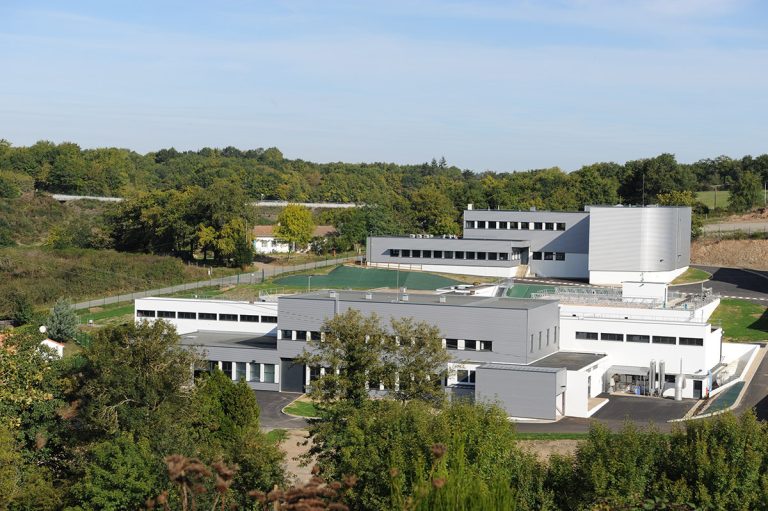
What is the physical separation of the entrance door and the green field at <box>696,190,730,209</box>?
247 feet

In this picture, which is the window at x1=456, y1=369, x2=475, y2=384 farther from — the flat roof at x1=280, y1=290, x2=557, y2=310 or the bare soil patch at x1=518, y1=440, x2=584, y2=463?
the bare soil patch at x1=518, y1=440, x2=584, y2=463

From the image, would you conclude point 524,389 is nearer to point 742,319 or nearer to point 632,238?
point 742,319

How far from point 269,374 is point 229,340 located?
3.90 metres

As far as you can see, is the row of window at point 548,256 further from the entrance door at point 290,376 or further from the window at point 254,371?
the window at point 254,371

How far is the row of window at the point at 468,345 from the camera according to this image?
40812 mm

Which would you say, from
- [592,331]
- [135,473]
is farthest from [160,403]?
[592,331]

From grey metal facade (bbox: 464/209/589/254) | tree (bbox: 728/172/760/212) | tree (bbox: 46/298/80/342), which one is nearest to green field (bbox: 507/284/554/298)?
grey metal facade (bbox: 464/209/589/254)

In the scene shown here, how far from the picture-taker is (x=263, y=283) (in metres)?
67.6

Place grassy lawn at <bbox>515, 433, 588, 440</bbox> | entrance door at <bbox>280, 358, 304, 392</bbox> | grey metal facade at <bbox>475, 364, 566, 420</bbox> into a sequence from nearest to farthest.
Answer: grassy lawn at <bbox>515, 433, 588, 440</bbox>, grey metal facade at <bbox>475, 364, 566, 420</bbox>, entrance door at <bbox>280, 358, 304, 392</bbox>

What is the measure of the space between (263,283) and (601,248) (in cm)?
2202

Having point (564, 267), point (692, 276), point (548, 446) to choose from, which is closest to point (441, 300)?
point (548, 446)

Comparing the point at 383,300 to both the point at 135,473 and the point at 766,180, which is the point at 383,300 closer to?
the point at 135,473

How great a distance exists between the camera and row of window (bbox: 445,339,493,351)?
40.8 meters

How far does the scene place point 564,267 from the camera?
2867 inches
